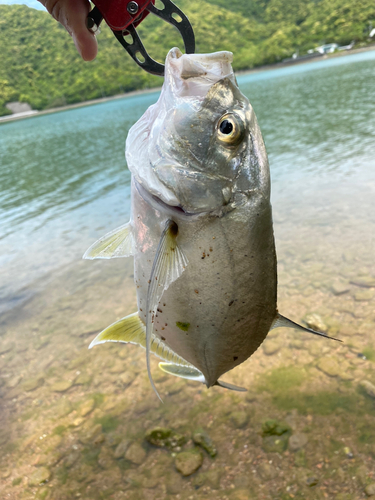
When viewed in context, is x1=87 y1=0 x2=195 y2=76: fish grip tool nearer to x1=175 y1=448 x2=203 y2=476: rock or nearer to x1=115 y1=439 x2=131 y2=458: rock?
x1=175 y1=448 x2=203 y2=476: rock

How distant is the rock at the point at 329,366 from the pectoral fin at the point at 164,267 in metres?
4.26

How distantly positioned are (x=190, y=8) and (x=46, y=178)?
147070 millimetres

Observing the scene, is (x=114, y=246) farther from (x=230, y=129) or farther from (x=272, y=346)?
(x=272, y=346)

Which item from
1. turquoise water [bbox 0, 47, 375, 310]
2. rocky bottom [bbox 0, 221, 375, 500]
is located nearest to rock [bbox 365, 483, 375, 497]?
rocky bottom [bbox 0, 221, 375, 500]

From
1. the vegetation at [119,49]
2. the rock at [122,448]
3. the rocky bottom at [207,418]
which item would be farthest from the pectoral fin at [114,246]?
the vegetation at [119,49]

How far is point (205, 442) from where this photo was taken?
14.6 ft

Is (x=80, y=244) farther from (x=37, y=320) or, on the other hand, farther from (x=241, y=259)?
(x=241, y=259)

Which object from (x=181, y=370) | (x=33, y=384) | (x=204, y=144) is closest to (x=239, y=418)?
(x=181, y=370)

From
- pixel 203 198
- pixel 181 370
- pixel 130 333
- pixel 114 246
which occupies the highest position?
pixel 203 198

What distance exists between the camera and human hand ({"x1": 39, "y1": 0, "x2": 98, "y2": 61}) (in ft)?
6.72

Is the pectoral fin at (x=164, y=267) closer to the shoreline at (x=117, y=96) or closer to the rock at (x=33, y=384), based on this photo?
the rock at (x=33, y=384)

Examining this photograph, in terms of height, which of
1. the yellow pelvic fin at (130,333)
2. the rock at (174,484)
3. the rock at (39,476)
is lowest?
the rock at (39,476)

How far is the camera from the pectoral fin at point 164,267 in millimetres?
1582

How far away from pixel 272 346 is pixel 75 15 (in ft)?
16.9
